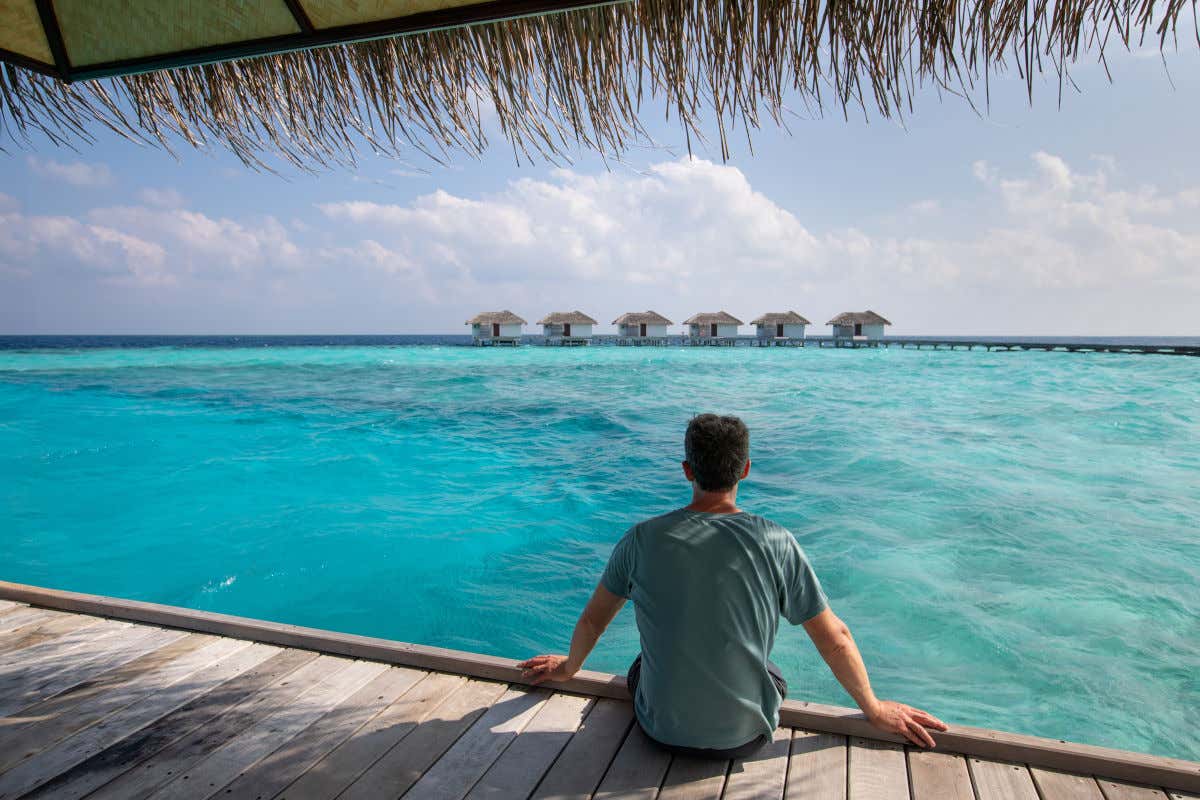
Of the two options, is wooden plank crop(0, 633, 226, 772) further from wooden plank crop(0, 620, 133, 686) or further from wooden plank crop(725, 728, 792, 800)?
wooden plank crop(725, 728, 792, 800)

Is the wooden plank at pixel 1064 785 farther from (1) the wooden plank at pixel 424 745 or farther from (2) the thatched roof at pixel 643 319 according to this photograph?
(2) the thatched roof at pixel 643 319

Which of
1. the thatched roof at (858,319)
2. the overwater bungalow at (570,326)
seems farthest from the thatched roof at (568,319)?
the thatched roof at (858,319)

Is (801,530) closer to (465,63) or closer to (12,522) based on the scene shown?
(465,63)

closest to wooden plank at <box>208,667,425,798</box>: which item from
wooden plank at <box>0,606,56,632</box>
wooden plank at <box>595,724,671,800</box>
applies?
wooden plank at <box>595,724,671,800</box>

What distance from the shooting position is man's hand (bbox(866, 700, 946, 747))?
66.6 inches

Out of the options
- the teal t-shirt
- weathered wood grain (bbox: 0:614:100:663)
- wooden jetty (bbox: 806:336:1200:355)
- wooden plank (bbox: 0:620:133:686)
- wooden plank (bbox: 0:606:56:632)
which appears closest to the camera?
the teal t-shirt

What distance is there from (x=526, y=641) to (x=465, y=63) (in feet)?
13.4

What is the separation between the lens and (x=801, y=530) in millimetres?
6742

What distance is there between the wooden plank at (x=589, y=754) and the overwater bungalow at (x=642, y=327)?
133 feet

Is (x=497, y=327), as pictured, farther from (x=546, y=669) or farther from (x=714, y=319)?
(x=546, y=669)

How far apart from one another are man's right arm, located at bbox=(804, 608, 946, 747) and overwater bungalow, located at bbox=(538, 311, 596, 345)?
39.7m

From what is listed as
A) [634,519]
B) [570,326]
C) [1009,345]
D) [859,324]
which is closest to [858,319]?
[859,324]

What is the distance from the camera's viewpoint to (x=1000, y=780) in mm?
1579

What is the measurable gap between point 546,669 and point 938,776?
3.73 ft
